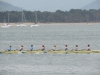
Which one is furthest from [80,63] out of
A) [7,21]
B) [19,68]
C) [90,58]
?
[7,21]

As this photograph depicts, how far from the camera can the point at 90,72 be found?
135 feet

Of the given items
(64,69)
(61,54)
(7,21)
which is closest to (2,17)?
(7,21)

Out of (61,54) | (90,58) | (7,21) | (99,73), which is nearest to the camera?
(99,73)

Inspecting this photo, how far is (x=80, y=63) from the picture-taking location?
47.6 meters

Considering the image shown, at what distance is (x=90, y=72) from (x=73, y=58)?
1136 cm

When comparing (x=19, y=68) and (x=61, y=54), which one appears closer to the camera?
(x=19, y=68)

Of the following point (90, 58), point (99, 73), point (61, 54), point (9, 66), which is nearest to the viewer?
point (99, 73)

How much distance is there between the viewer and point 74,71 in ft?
137

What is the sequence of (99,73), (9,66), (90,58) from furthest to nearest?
(90,58) < (9,66) < (99,73)

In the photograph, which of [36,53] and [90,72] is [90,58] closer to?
[36,53]

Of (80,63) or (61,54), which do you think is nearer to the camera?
(80,63)

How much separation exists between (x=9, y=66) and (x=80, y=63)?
26.4 ft

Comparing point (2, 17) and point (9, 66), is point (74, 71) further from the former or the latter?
point (2, 17)

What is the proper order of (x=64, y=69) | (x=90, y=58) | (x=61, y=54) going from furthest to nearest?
1. (x=61, y=54)
2. (x=90, y=58)
3. (x=64, y=69)
